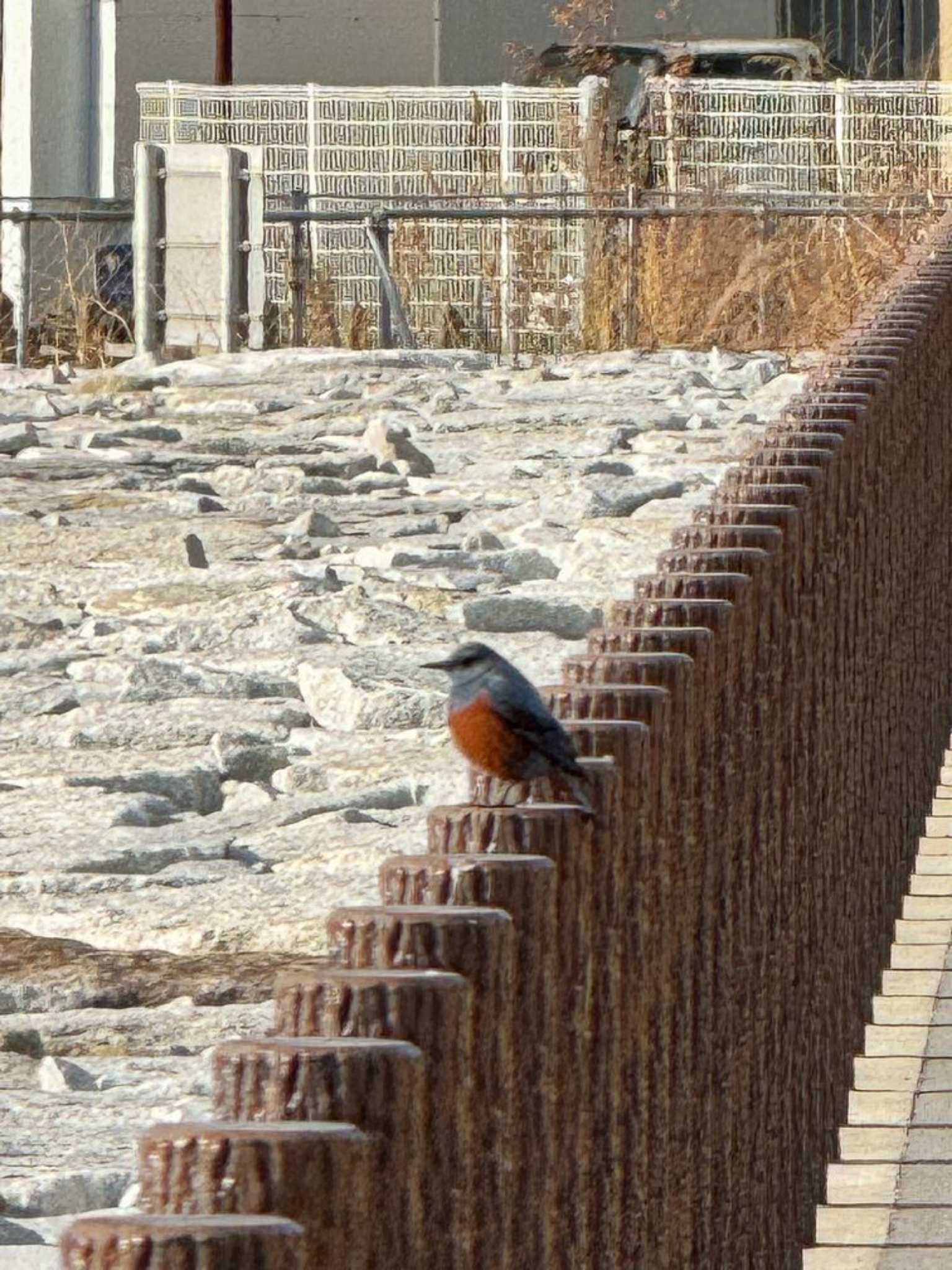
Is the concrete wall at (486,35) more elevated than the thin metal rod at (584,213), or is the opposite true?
the concrete wall at (486,35)

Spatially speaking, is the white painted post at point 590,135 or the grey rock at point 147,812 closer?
the grey rock at point 147,812

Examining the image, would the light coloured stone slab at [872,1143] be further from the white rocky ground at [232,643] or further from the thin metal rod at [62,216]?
the thin metal rod at [62,216]

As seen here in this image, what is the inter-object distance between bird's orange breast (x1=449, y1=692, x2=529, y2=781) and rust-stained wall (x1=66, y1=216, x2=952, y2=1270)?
1.9 inches

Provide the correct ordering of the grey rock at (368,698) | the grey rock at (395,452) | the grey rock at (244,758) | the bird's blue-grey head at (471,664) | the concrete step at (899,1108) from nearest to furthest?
the bird's blue-grey head at (471,664), the concrete step at (899,1108), the grey rock at (244,758), the grey rock at (368,698), the grey rock at (395,452)

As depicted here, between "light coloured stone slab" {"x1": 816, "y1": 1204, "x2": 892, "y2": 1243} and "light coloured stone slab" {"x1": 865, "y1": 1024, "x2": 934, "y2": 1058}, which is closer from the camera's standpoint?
"light coloured stone slab" {"x1": 816, "y1": 1204, "x2": 892, "y2": 1243}

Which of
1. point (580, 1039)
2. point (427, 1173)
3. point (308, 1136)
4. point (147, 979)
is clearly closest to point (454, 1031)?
point (427, 1173)

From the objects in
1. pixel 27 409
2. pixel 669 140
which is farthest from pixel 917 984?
pixel 669 140

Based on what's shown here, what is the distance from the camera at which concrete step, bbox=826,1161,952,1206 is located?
435 cm

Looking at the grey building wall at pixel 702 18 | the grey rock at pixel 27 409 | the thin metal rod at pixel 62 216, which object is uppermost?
the grey building wall at pixel 702 18

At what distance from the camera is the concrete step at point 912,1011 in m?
5.29

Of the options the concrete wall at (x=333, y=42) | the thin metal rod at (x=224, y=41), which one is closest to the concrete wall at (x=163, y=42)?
the concrete wall at (x=333, y=42)

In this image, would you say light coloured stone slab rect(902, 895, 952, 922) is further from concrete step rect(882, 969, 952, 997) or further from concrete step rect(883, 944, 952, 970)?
concrete step rect(882, 969, 952, 997)

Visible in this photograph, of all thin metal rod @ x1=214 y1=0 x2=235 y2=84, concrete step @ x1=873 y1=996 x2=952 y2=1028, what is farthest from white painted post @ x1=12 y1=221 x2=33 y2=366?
A: concrete step @ x1=873 y1=996 x2=952 y2=1028

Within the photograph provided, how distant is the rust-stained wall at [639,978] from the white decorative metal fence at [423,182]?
14733 millimetres
